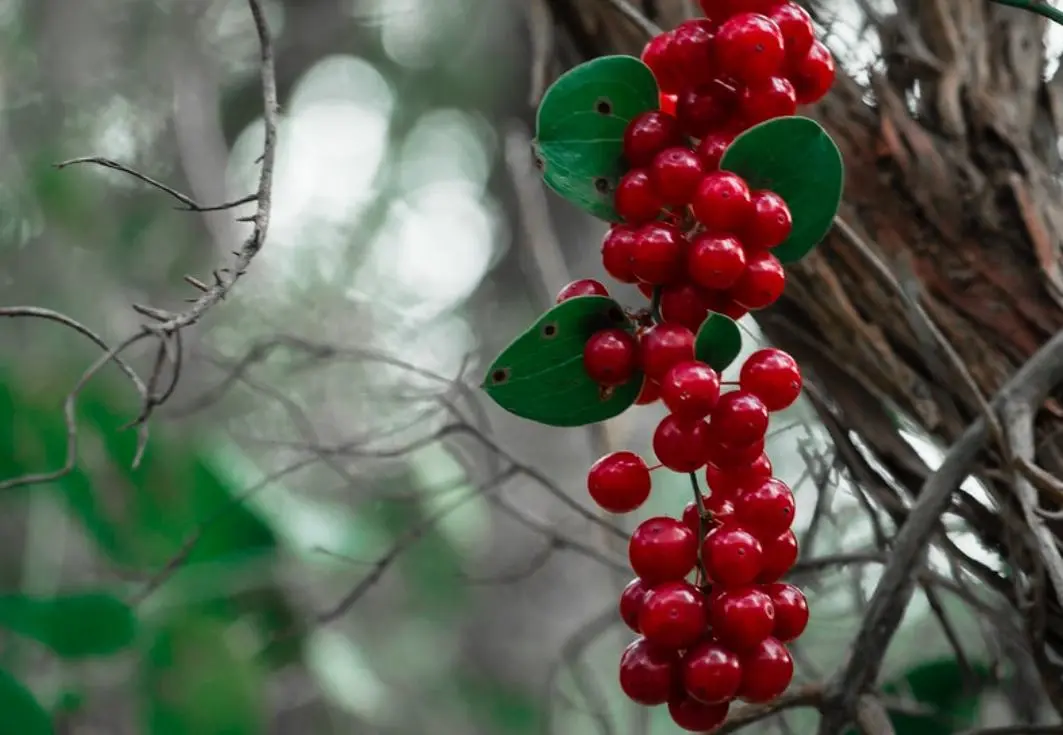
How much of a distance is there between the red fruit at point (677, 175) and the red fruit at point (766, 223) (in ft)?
0.06

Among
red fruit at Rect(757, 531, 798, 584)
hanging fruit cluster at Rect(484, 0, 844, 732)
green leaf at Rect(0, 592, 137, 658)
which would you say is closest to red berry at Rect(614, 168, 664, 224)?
hanging fruit cluster at Rect(484, 0, 844, 732)

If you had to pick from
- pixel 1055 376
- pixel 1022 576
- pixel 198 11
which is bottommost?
pixel 198 11

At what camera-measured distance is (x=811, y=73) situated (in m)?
0.32

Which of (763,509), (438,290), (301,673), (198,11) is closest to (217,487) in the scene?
(301,673)

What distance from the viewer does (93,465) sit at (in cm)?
88

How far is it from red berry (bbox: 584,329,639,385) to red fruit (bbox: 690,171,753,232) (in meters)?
0.04

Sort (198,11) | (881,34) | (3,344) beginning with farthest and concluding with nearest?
(198,11) < (3,344) < (881,34)

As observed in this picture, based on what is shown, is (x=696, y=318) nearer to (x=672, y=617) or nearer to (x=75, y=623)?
(x=672, y=617)

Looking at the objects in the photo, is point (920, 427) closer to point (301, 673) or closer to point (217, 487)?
point (217, 487)

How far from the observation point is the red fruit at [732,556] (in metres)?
0.26

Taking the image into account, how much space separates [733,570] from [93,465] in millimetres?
764

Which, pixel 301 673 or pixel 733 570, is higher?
pixel 733 570

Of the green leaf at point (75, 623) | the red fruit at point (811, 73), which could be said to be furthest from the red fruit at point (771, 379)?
the green leaf at point (75, 623)

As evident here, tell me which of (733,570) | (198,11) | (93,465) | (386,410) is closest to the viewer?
(733,570)
